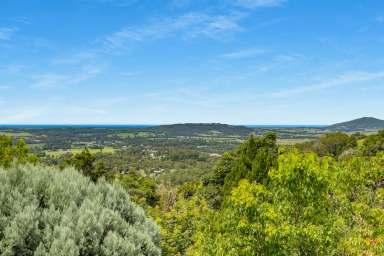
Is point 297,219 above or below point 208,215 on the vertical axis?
above

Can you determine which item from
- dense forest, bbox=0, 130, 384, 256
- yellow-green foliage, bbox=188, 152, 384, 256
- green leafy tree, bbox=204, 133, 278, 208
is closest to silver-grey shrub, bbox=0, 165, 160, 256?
dense forest, bbox=0, 130, 384, 256

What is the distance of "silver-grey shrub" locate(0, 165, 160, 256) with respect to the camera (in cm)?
755

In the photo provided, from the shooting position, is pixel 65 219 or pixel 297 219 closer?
pixel 65 219

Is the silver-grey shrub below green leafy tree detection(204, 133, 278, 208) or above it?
above

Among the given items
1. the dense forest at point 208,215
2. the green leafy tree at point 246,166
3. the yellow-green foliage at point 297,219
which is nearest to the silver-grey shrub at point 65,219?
the dense forest at point 208,215

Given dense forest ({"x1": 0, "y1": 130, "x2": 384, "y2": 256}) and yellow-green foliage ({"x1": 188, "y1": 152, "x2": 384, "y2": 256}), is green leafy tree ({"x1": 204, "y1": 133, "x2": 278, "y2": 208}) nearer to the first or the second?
dense forest ({"x1": 0, "y1": 130, "x2": 384, "y2": 256})

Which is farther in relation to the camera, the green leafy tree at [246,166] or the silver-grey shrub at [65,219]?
the green leafy tree at [246,166]

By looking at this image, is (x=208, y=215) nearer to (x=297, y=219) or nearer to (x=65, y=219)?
(x=297, y=219)

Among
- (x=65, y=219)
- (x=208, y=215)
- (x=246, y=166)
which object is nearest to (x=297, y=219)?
(x=65, y=219)

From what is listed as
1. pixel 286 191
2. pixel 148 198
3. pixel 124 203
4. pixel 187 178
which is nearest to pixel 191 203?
pixel 286 191

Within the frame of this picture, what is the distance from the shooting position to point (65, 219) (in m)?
7.90

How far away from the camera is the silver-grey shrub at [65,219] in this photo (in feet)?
24.8

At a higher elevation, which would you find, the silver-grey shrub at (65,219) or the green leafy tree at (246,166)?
the silver-grey shrub at (65,219)

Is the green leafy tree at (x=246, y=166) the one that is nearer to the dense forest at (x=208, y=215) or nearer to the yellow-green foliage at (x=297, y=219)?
the dense forest at (x=208, y=215)
